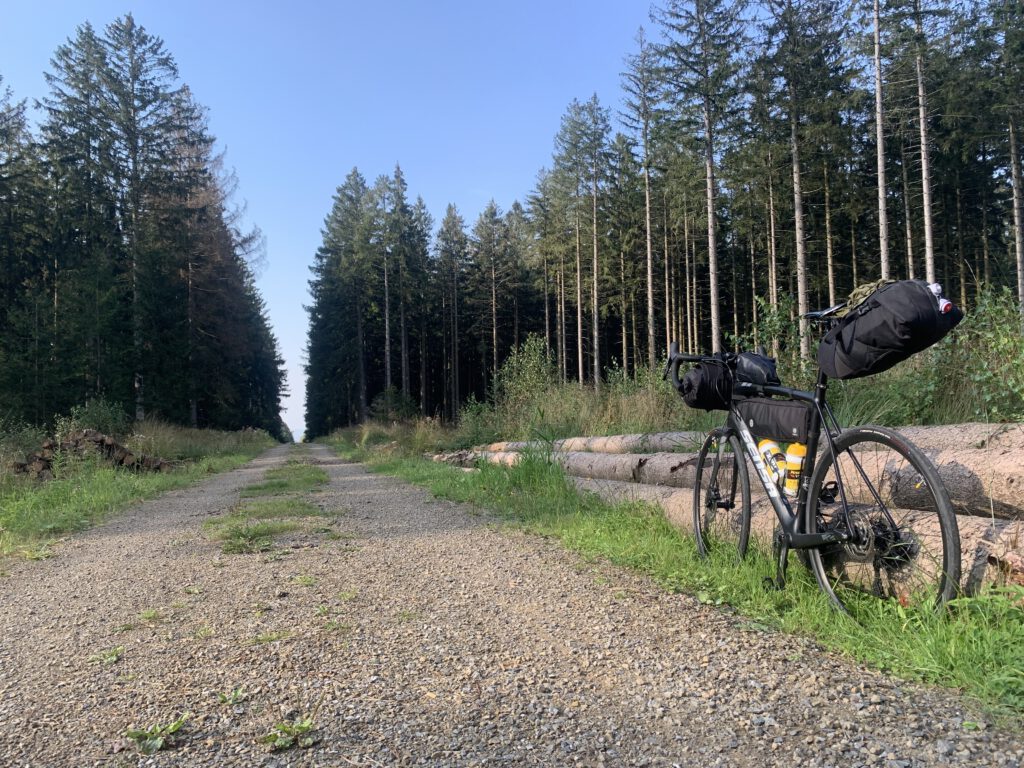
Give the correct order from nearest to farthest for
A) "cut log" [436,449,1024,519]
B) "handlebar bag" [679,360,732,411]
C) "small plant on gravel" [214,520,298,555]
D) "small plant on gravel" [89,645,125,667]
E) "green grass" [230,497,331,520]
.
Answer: "small plant on gravel" [89,645,125,667], "cut log" [436,449,1024,519], "handlebar bag" [679,360,732,411], "small plant on gravel" [214,520,298,555], "green grass" [230,497,331,520]

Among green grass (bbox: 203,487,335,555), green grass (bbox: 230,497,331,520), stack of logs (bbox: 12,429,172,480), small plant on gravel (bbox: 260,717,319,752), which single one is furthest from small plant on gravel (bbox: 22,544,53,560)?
stack of logs (bbox: 12,429,172,480)

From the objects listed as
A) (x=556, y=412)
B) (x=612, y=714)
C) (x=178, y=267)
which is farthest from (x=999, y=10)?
(x=178, y=267)

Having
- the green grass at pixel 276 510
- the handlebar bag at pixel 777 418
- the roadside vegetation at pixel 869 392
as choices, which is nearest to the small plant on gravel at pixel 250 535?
the green grass at pixel 276 510

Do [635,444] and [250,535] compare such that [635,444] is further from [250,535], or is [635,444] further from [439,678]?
[439,678]

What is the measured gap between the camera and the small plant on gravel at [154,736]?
5.94ft

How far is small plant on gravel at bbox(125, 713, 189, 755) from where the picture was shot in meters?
1.81

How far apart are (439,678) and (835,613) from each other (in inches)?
69.9

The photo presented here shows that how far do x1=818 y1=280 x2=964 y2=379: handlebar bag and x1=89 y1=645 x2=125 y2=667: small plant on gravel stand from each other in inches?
134

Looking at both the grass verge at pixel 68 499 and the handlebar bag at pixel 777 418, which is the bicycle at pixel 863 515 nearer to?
the handlebar bag at pixel 777 418

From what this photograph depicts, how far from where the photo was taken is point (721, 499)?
3.73 m

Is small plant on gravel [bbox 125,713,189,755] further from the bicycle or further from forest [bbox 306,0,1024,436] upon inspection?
forest [bbox 306,0,1024,436]

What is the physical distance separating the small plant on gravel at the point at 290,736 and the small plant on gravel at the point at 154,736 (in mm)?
310

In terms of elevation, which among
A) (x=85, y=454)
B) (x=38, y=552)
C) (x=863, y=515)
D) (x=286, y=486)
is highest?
(x=863, y=515)

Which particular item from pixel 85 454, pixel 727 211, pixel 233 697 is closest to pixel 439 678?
pixel 233 697
